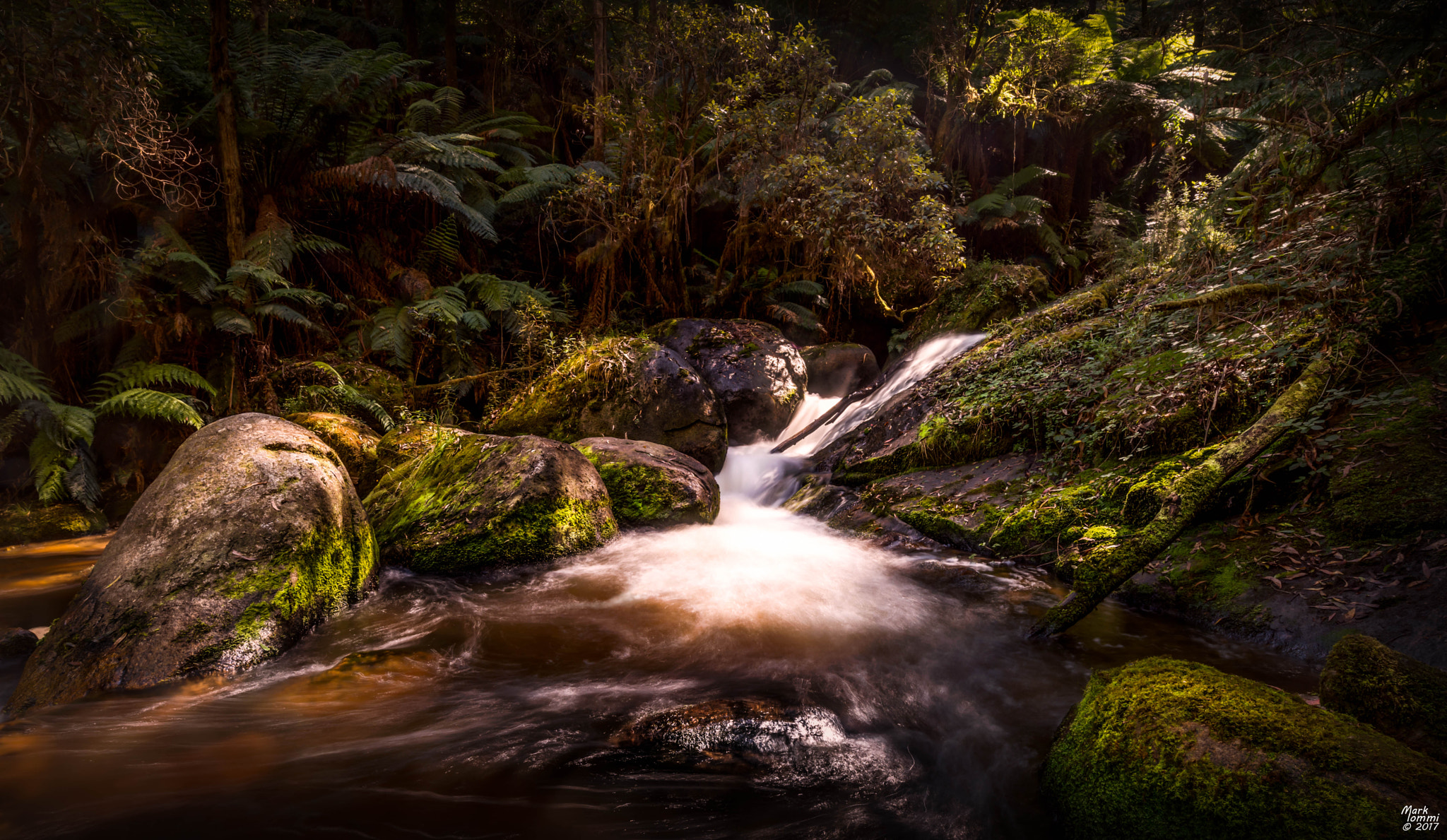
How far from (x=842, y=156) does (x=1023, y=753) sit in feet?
29.7

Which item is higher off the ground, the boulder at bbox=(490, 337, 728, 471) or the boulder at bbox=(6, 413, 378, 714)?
the boulder at bbox=(490, 337, 728, 471)

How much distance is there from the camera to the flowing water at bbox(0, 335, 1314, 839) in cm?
223

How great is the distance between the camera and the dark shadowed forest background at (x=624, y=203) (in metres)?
4.43

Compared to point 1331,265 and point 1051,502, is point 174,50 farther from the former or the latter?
point 1331,265

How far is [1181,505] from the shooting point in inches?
131

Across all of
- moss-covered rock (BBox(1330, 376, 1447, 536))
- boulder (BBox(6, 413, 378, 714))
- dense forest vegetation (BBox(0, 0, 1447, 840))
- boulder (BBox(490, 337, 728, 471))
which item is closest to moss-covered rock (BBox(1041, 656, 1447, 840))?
dense forest vegetation (BBox(0, 0, 1447, 840))

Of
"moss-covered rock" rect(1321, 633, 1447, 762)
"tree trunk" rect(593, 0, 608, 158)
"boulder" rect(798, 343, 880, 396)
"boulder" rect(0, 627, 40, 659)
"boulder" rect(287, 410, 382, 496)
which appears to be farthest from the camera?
"tree trunk" rect(593, 0, 608, 158)

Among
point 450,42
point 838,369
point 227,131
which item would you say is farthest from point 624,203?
point 450,42

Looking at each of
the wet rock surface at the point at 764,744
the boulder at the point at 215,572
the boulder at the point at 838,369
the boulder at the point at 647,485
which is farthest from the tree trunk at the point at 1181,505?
the boulder at the point at 838,369

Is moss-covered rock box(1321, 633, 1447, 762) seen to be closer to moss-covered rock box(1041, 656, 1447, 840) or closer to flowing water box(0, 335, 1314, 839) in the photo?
moss-covered rock box(1041, 656, 1447, 840)

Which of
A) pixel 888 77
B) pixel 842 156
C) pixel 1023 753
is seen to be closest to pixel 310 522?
pixel 1023 753

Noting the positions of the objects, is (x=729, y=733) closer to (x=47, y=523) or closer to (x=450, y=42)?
(x=47, y=523)

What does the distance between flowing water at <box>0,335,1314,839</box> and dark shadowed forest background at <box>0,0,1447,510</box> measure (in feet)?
8.34

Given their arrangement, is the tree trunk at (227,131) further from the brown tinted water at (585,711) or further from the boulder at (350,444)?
the brown tinted water at (585,711)
